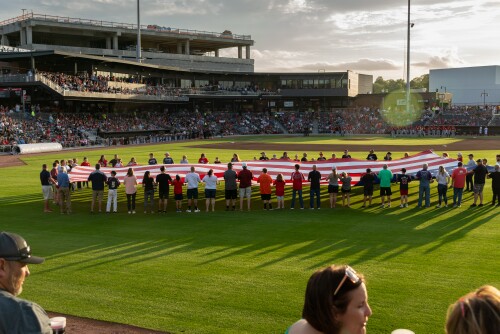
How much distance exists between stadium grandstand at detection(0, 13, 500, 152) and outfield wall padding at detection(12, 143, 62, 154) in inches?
84.3

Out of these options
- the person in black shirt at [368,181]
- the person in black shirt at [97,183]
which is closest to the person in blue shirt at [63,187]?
the person in black shirt at [97,183]

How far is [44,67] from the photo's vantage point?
185 ft

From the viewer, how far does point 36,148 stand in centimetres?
4303

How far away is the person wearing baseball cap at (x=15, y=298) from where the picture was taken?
9.05ft

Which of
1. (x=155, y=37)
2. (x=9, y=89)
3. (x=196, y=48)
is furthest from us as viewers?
(x=196, y=48)

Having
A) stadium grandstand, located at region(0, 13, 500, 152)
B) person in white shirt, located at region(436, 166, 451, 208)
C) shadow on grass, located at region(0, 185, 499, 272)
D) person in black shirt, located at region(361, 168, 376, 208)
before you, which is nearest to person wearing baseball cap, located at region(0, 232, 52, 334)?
shadow on grass, located at region(0, 185, 499, 272)

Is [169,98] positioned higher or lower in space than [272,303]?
higher

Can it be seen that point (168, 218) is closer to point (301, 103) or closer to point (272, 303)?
point (272, 303)

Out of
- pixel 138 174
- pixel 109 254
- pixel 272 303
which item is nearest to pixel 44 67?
pixel 138 174

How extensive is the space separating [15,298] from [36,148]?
144 ft

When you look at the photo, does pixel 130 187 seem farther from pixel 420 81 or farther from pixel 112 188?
pixel 420 81

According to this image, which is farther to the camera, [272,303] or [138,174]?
[138,174]

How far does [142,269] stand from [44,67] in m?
52.7

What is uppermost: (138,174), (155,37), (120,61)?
(155,37)
